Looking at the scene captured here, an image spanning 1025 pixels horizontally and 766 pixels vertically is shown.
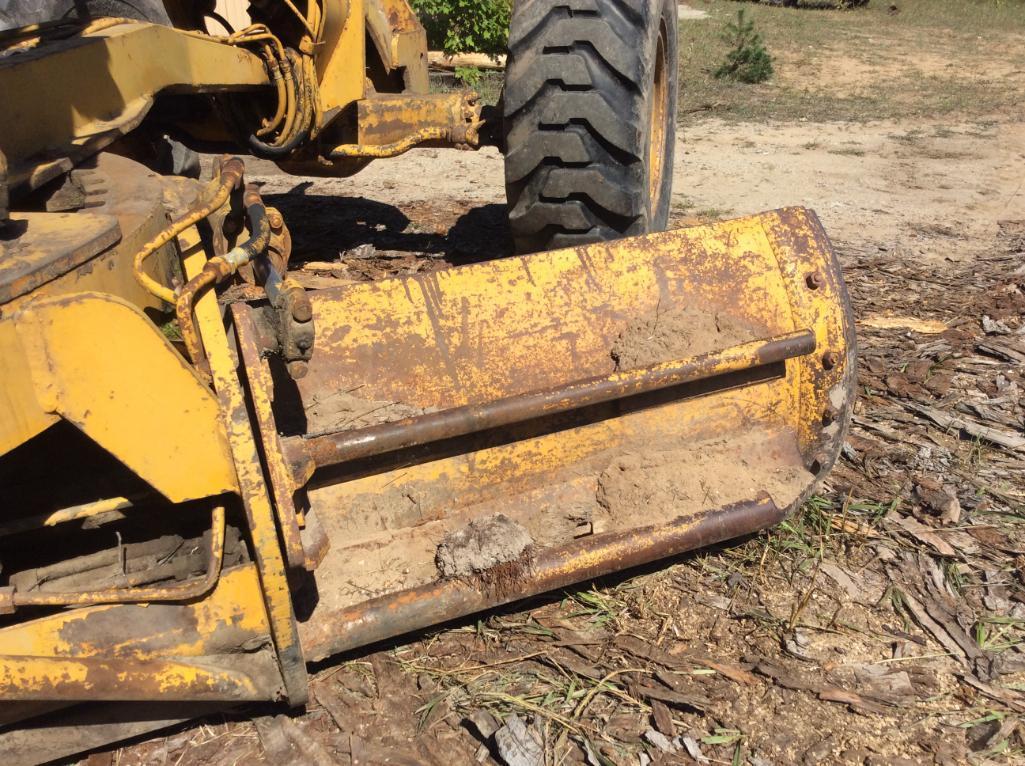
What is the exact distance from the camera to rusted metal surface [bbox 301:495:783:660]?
218 cm

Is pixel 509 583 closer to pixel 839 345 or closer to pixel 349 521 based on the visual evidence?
pixel 349 521

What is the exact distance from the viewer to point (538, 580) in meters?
2.34

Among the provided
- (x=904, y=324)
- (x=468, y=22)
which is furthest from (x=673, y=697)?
(x=468, y=22)

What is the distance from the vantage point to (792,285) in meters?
2.86

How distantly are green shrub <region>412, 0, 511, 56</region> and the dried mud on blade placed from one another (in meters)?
6.82

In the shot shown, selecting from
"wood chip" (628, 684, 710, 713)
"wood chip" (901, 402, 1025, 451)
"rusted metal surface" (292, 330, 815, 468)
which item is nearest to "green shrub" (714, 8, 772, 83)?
"wood chip" (901, 402, 1025, 451)

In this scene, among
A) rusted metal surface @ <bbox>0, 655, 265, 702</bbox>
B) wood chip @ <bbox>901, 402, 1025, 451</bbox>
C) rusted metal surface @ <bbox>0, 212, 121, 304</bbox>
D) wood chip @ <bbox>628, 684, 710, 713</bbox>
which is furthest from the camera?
wood chip @ <bbox>901, 402, 1025, 451</bbox>

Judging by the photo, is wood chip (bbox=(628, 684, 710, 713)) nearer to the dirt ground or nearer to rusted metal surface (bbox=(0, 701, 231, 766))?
the dirt ground

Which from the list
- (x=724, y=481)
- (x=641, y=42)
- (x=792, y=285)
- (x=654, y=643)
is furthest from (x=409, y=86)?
(x=654, y=643)

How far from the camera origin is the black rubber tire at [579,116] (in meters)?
3.47

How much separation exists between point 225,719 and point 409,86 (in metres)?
3.55

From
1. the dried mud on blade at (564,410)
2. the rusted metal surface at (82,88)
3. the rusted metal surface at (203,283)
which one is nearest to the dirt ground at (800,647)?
the dried mud on blade at (564,410)

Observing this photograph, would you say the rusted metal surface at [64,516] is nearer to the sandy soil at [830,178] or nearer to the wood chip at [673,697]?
the wood chip at [673,697]

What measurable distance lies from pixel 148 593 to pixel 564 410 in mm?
1141
